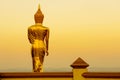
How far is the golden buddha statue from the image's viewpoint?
811 cm

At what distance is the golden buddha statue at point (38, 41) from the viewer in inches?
319

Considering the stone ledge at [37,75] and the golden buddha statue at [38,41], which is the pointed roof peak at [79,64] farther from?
the golden buddha statue at [38,41]

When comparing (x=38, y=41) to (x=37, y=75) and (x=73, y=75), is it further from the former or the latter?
(x=73, y=75)

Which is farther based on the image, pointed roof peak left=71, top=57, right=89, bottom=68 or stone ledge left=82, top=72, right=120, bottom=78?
pointed roof peak left=71, top=57, right=89, bottom=68

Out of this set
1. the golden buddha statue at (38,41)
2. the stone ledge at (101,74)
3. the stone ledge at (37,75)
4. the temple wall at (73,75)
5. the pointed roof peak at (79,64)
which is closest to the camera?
the stone ledge at (101,74)

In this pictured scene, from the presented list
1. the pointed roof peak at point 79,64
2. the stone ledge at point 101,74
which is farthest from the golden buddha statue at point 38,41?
the stone ledge at point 101,74

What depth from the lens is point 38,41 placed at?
817 cm

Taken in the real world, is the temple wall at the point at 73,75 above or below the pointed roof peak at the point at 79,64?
below

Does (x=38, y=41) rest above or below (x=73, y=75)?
above

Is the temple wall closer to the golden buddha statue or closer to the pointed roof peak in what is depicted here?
the pointed roof peak

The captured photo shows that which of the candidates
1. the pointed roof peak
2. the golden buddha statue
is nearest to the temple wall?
the pointed roof peak

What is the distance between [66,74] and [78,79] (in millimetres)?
296

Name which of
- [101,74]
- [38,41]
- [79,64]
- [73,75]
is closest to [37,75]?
[73,75]

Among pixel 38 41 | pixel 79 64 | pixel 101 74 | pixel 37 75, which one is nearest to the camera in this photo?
pixel 101 74
